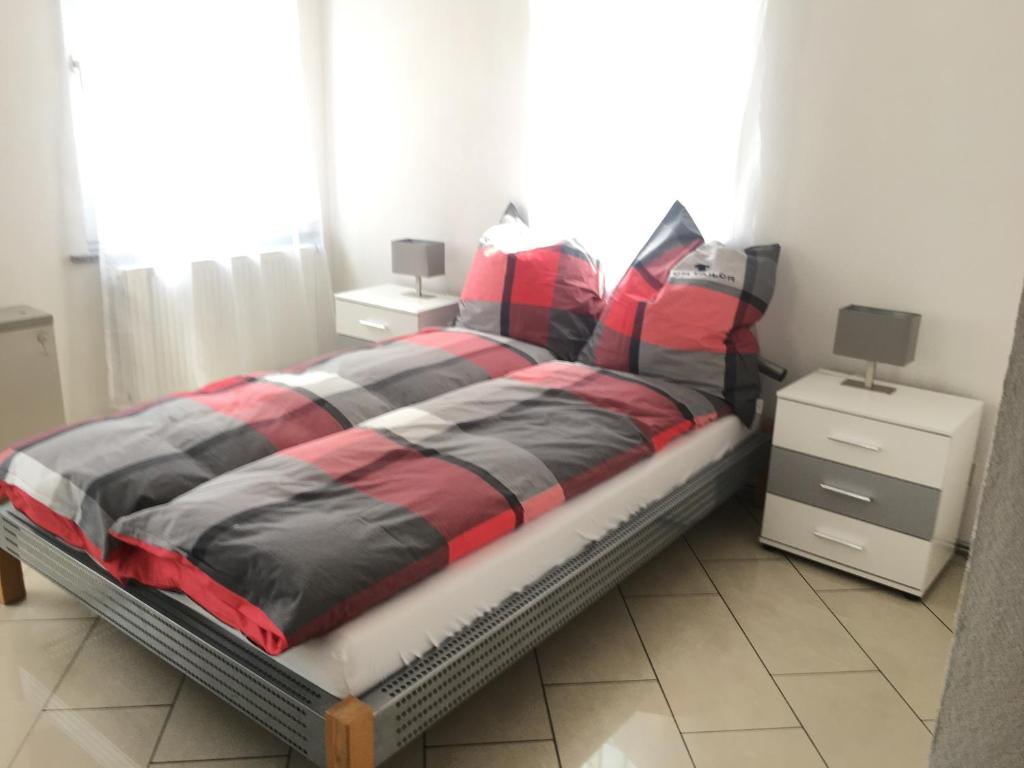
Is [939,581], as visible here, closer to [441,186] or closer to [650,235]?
[650,235]

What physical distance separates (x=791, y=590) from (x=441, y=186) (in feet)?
7.67

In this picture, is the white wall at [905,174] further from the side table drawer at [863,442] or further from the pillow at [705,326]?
the side table drawer at [863,442]

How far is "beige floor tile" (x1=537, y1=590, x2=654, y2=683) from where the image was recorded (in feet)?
6.95

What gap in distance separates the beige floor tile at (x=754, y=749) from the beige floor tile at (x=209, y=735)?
92 centimetres

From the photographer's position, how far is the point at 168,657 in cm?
183

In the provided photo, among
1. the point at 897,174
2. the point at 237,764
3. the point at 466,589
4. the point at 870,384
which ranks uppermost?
the point at 897,174

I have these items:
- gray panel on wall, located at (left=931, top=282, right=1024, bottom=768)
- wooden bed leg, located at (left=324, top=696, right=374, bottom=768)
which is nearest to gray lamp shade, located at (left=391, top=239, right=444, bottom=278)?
wooden bed leg, located at (left=324, top=696, right=374, bottom=768)

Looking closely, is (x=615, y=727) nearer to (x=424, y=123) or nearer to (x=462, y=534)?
(x=462, y=534)

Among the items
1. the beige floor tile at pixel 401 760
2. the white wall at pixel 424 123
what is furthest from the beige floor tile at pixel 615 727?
the white wall at pixel 424 123

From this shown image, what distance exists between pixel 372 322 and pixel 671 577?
1.80 m

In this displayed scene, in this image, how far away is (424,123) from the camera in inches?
151

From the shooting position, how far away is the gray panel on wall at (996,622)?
479 millimetres

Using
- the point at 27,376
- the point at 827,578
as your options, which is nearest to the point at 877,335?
the point at 827,578

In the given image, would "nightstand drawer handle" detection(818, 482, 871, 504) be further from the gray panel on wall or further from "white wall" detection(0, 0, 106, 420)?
"white wall" detection(0, 0, 106, 420)
